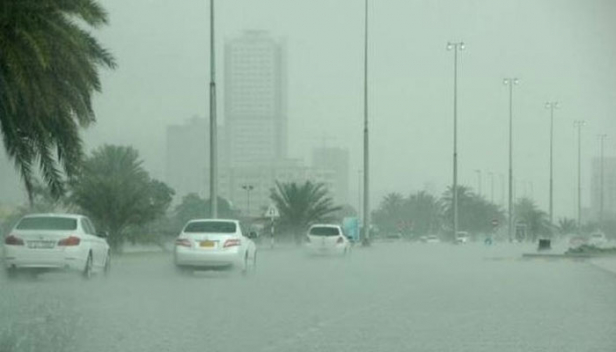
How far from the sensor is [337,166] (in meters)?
125

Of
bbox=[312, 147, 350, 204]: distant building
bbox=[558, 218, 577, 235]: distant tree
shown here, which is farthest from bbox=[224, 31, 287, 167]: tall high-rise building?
bbox=[558, 218, 577, 235]: distant tree

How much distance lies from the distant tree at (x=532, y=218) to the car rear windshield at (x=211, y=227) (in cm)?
8476

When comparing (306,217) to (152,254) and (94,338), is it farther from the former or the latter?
(94,338)

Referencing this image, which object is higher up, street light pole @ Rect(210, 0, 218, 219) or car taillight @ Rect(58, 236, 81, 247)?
street light pole @ Rect(210, 0, 218, 219)

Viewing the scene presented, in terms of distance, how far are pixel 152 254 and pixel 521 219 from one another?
9055 cm

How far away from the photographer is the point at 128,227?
171 feet

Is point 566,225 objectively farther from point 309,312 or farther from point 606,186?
point 309,312

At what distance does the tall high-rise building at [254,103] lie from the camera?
110375 mm

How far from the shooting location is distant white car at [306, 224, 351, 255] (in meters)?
54.1

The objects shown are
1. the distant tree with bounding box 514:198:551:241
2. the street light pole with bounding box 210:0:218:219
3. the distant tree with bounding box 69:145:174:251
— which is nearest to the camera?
the street light pole with bounding box 210:0:218:219

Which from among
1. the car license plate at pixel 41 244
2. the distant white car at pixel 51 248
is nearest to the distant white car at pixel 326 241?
the distant white car at pixel 51 248

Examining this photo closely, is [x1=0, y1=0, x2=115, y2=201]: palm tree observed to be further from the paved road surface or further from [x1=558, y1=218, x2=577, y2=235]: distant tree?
[x1=558, y1=218, x2=577, y2=235]: distant tree

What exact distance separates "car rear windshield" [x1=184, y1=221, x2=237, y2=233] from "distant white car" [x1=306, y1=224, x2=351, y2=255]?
1915 centimetres

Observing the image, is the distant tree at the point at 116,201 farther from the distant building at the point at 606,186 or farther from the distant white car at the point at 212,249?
the distant building at the point at 606,186
